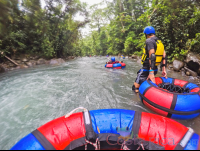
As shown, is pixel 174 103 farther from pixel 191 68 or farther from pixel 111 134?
pixel 191 68

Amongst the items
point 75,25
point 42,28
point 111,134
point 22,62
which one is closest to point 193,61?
point 111,134

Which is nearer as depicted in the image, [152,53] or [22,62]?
[152,53]

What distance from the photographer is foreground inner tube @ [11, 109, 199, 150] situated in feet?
3.44

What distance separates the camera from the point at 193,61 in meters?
4.57

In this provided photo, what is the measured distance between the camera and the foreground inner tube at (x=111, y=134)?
1.05 metres

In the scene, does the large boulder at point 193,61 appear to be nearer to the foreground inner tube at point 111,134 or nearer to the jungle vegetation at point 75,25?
the jungle vegetation at point 75,25

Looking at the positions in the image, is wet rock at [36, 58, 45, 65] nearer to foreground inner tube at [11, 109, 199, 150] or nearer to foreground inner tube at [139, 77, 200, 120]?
foreground inner tube at [11, 109, 199, 150]

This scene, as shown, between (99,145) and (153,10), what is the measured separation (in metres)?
9.20

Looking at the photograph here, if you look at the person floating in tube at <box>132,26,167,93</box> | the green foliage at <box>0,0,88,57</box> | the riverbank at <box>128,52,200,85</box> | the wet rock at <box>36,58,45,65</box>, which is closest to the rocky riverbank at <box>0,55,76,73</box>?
the wet rock at <box>36,58,45,65</box>

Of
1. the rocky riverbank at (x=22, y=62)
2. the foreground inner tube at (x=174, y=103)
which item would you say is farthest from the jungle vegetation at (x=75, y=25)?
the foreground inner tube at (x=174, y=103)

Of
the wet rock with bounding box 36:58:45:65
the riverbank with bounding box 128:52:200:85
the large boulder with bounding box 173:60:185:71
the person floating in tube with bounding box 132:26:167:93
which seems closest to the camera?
the person floating in tube with bounding box 132:26:167:93

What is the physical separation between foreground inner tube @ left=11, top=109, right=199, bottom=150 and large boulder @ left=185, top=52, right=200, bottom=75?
4.75 m

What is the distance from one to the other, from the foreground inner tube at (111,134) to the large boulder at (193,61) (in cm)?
475

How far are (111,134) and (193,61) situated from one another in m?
5.45
